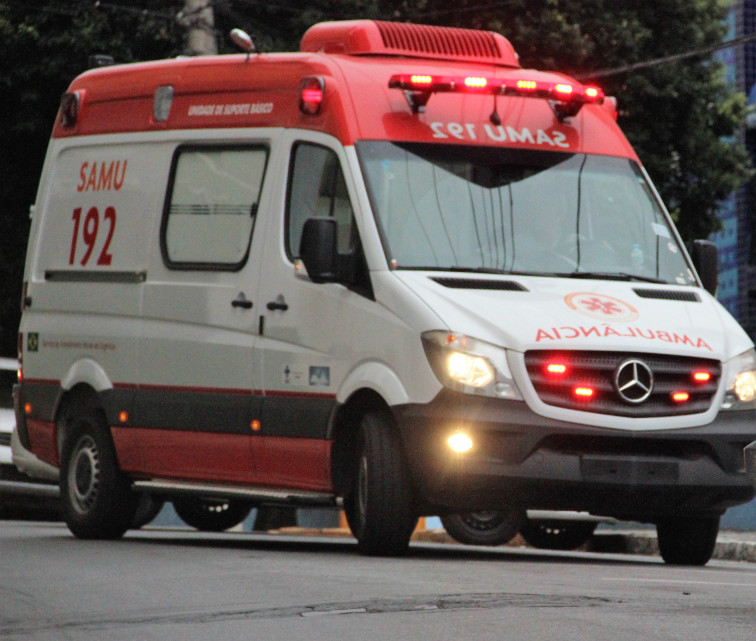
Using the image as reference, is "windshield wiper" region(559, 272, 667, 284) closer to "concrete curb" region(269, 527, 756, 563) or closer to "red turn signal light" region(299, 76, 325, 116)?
"red turn signal light" region(299, 76, 325, 116)

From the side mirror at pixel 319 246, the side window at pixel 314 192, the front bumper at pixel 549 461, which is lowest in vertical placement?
the front bumper at pixel 549 461

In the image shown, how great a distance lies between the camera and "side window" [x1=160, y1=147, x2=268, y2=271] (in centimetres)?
1099

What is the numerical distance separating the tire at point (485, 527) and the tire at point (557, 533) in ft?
1.34

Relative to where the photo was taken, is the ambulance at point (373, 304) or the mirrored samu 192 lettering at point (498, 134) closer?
the ambulance at point (373, 304)

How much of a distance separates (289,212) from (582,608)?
4.10 m

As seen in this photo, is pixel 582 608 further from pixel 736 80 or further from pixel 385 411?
pixel 736 80

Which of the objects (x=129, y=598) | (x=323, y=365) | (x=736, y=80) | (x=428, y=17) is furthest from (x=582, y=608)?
(x=736, y=80)

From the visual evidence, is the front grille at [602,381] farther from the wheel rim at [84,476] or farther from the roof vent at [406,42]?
the wheel rim at [84,476]

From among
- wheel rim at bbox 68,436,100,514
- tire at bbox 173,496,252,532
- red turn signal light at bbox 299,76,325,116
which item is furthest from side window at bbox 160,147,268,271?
tire at bbox 173,496,252,532

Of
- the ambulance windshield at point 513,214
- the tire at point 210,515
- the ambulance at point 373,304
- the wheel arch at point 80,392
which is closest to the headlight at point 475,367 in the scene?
the ambulance at point 373,304

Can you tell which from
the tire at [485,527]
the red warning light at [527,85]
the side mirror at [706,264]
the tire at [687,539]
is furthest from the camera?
the tire at [485,527]

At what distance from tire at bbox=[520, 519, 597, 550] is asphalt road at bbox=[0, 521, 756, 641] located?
286 centimetres

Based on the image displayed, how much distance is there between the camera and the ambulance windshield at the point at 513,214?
10.2 metres

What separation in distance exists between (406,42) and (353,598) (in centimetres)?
474
